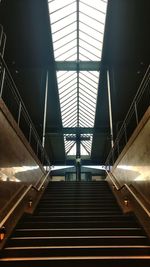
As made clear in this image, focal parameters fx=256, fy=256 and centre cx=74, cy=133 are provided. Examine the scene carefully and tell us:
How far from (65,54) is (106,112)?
6180 mm

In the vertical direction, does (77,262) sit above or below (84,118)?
below

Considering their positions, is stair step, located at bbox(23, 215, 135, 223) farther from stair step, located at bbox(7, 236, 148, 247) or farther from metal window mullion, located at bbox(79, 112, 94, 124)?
metal window mullion, located at bbox(79, 112, 94, 124)

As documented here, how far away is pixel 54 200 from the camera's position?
693 cm

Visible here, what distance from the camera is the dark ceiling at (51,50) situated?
957cm

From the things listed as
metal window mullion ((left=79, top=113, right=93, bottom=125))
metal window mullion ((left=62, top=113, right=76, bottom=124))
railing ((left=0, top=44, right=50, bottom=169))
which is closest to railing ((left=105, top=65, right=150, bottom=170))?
railing ((left=0, top=44, right=50, bottom=169))

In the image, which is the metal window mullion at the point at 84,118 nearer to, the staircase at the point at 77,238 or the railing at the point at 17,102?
the railing at the point at 17,102

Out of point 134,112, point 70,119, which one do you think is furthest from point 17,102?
point 70,119

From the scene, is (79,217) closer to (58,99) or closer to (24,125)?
(58,99)

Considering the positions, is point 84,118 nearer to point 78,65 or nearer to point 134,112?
point 78,65

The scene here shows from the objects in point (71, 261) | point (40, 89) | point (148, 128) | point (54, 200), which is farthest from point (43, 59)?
point (71, 261)

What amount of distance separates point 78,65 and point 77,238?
10.3 m

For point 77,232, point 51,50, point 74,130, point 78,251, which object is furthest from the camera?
point 74,130

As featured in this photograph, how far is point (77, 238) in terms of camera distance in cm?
Answer: 425

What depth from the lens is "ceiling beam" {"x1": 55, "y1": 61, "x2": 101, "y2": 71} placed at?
42.2ft
